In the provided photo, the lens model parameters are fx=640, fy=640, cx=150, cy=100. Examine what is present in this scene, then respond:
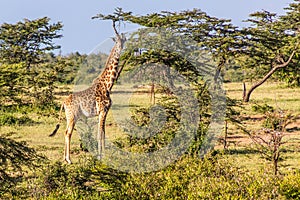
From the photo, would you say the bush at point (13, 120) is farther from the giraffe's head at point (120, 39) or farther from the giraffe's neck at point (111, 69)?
the giraffe's head at point (120, 39)

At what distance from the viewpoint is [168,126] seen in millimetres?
10750

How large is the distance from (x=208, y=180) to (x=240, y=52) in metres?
6.10

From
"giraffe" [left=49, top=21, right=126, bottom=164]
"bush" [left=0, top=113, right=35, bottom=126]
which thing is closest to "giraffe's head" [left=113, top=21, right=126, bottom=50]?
"giraffe" [left=49, top=21, right=126, bottom=164]

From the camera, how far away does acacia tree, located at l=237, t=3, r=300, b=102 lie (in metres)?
13.7

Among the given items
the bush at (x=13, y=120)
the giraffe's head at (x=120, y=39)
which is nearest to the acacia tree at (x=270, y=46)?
the giraffe's head at (x=120, y=39)

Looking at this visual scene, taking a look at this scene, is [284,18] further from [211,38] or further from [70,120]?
[70,120]

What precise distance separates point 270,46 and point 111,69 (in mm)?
5250

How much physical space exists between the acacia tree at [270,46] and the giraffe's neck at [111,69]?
2924 millimetres

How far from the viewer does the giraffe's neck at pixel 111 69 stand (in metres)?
11.6

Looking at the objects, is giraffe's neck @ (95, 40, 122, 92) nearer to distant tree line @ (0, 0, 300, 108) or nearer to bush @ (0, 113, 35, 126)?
distant tree line @ (0, 0, 300, 108)

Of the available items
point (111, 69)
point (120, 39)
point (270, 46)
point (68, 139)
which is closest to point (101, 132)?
point (68, 139)

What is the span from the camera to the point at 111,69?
11680mm

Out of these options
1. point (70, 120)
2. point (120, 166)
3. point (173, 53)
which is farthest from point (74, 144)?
point (120, 166)

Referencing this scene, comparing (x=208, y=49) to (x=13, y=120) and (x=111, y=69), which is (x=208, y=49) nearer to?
(x=111, y=69)
